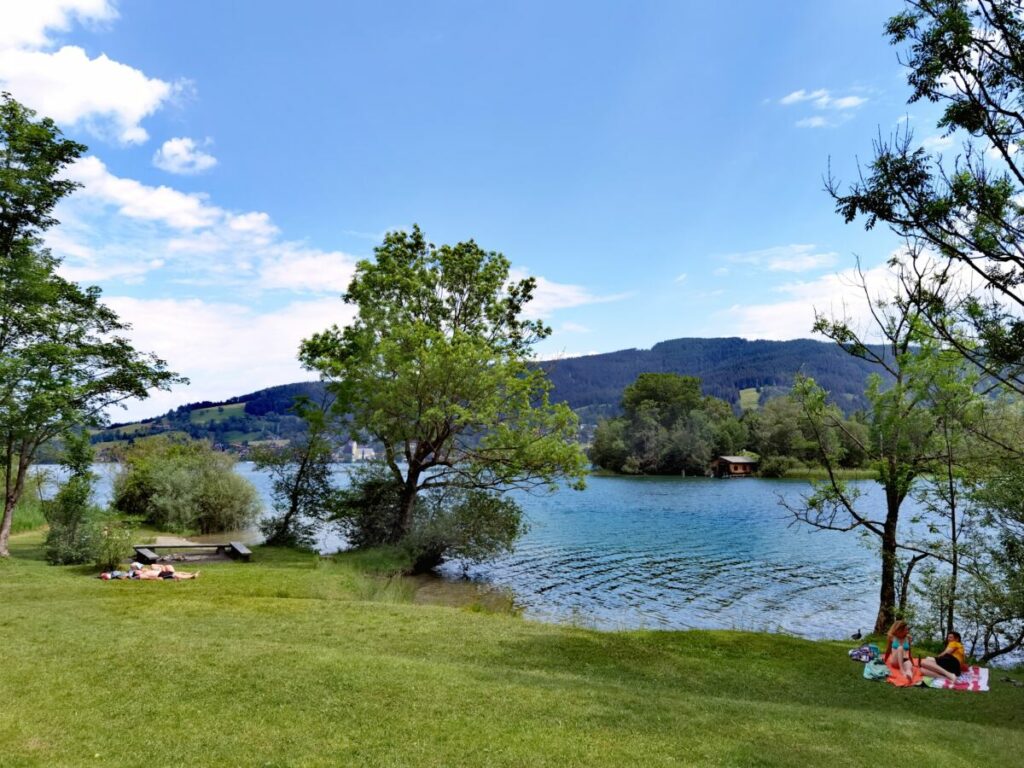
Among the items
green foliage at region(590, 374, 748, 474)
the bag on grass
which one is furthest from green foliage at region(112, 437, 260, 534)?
green foliage at region(590, 374, 748, 474)

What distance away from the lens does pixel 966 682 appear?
44.0ft

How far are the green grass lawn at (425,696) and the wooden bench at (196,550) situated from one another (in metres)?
6.34

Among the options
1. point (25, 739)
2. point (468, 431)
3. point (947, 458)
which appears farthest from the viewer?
point (468, 431)

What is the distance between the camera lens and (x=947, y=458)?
723 inches

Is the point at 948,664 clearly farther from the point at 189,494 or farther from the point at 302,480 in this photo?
the point at 189,494

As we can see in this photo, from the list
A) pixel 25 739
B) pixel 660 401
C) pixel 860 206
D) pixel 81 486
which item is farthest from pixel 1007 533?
pixel 660 401

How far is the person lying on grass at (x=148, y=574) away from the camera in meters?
19.5

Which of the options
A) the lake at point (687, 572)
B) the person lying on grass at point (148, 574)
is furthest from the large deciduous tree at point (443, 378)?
the person lying on grass at point (148, 574)

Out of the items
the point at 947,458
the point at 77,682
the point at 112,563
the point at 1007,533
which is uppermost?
the point at 947,458

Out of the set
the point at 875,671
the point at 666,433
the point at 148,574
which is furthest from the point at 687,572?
the point at 666,433

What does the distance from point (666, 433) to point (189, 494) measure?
88.1 m

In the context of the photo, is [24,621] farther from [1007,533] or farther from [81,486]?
[1007,533]

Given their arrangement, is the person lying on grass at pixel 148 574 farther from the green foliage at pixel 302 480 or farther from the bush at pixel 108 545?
the green foliage at pixel 302 480

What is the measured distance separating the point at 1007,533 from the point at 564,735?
42.0ft
